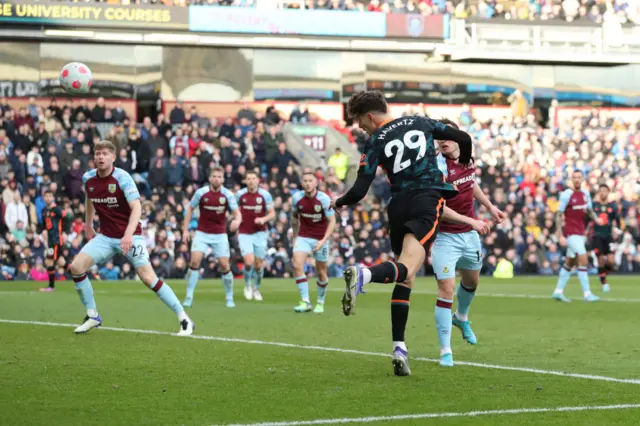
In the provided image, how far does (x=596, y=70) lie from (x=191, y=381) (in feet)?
136

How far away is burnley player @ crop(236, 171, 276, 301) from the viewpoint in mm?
21094

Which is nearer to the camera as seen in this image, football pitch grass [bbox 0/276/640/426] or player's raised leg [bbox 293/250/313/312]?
football pitch grass [bbox 0/276/640/426]

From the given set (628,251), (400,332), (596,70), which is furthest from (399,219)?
(596,70)

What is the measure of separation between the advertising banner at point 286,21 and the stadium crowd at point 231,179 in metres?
3.78

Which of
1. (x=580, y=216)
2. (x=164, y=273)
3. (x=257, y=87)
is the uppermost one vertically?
(x=257, y=87)

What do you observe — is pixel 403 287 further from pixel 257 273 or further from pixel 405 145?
pixel 257 273

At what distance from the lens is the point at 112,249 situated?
13312 mm

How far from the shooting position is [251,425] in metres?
6.70

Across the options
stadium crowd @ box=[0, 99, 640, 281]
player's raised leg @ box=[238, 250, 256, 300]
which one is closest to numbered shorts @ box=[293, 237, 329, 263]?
player's raised leg @ box=[238, 250, 256, 300]

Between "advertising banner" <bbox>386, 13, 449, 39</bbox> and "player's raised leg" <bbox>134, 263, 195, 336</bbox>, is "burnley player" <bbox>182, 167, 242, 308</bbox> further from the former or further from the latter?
"advertising banner" <bbox>386, 13, 449, 39</bbox>

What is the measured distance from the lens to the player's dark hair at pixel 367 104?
366 inches

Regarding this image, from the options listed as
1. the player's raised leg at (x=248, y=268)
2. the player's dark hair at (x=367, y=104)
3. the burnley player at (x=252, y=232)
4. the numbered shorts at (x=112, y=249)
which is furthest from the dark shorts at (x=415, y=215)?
the player's raised leg at (x=248, y=268)

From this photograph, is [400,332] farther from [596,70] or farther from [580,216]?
[596,70]

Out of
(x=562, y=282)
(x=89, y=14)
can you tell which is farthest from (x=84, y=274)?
(x=89, y=14)
